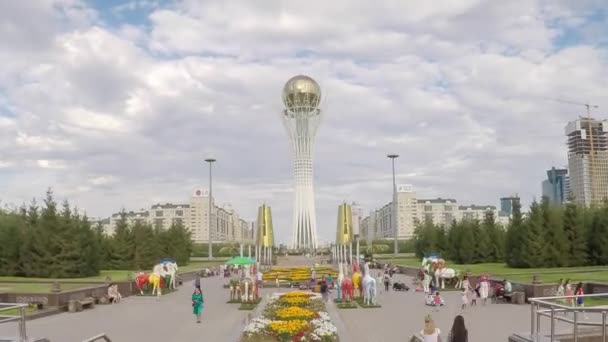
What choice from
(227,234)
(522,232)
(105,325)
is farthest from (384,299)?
(227,234)

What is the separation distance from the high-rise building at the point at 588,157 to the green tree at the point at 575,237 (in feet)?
332

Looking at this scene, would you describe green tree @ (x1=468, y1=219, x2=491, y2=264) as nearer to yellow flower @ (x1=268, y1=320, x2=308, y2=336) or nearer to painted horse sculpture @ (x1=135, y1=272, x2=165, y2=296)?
painted horse sculpture @ (x1=135, y1=272, x2=165, y2=296)

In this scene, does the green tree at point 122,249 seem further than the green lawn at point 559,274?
Yes

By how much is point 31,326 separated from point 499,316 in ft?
48.7

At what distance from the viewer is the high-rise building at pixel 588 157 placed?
471 feet

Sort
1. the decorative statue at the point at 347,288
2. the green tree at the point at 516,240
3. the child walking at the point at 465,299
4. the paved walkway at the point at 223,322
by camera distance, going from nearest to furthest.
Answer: the paved walkway at the point at 223,322 → the child walking at the point at 465,299 → the decorative statue at the point at 347,288 → the green tree at the point at 516,240

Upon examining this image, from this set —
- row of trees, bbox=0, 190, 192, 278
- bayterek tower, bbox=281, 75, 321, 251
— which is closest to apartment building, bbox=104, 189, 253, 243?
bayterek tower, bbox=281, 75, 321, 251

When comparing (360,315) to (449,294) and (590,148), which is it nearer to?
(449,294)

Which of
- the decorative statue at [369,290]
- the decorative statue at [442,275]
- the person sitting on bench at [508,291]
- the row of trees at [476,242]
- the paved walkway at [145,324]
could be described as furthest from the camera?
the row of trees at [476,242]

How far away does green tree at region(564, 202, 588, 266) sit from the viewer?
42.4 metres

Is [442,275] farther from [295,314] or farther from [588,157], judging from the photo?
[588,157]

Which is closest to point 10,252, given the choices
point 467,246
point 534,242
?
point 534,242

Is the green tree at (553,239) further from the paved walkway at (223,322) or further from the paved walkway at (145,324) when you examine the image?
the paved walkway at (145,324)

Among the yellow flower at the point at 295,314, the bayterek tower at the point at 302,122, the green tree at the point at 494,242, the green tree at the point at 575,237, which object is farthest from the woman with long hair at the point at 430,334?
the bayterek tower at the point at 302,122
